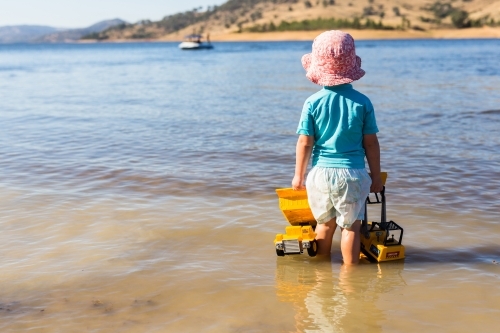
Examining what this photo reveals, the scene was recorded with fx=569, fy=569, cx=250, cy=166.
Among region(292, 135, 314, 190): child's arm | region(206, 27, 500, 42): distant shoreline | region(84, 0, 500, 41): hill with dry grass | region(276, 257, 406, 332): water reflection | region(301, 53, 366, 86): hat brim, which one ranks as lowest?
region(276, 257, 406, 332): water reflection

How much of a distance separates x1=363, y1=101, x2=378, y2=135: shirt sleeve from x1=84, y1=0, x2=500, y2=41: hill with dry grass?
10540 centimetres

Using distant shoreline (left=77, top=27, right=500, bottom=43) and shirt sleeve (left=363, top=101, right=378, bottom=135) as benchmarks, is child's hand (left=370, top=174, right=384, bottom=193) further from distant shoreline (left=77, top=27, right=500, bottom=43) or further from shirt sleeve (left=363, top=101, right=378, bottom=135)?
distant shoreline (left=77, top=27, right=500, bottom=43)

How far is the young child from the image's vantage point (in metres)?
4.34

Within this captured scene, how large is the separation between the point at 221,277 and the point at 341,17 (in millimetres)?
138259

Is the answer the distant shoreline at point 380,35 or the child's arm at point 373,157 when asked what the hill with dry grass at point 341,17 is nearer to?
the distant shoreline at point 380,35

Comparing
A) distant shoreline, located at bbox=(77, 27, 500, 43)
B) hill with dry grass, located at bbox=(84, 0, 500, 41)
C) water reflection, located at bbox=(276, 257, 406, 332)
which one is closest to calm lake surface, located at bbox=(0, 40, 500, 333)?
water reflection, located at bbox=(276, 257, 406, 332)

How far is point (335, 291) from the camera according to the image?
446cm

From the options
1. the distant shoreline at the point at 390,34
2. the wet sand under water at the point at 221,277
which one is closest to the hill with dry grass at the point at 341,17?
the distant shoreline at the point at 390,34

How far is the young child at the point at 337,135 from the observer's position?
434 cm

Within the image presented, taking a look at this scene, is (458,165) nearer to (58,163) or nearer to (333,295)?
(333,295)

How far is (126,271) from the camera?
4.93 meters

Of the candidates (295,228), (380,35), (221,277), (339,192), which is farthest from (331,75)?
(380,35)

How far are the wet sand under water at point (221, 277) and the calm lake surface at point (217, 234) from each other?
0.05ft

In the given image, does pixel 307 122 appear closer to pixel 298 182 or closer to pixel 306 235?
pixel 298 182
